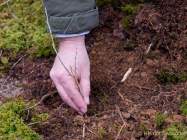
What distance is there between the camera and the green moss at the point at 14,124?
2250 mm

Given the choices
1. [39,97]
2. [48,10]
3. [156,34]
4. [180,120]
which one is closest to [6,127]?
[39,97]

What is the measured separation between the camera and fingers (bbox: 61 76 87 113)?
2299mm

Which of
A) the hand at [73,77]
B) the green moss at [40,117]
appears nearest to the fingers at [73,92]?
the hand at [73,77]

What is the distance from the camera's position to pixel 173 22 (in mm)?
2713

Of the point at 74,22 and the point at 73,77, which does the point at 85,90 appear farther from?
the point at 74,22

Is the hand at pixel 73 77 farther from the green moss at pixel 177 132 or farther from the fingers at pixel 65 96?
the green moss at pixel 177 132

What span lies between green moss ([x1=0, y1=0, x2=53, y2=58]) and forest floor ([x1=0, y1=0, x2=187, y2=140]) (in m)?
0.08

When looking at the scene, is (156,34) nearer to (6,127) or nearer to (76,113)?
(76,113)

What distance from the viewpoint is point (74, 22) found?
7.77 ft

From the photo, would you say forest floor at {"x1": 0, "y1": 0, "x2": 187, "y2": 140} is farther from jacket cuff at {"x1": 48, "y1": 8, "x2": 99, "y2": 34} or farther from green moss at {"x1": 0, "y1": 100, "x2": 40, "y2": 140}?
jacket cuff at {"x1": 48, "y1": 8, "x2": 99, "y2": 34}

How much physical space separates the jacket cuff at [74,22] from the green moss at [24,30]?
0.42 meters

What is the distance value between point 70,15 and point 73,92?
0.36 meters

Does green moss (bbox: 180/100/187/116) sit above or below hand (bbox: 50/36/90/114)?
below

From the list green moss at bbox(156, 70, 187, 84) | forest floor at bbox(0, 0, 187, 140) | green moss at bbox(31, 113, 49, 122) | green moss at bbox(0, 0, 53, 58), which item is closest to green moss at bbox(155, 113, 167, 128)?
forest floor at bbox(0, 0, 187, 140)
